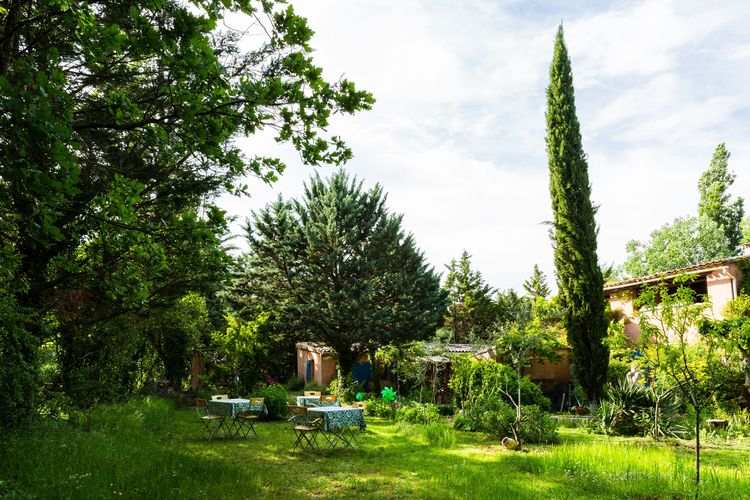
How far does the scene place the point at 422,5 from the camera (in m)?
5.50

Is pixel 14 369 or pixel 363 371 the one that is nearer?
pixel 14 369

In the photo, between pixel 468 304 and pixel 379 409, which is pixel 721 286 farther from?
pixel 468 304

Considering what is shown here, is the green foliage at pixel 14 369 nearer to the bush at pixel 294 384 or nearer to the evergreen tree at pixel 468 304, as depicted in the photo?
the bush at pixel 294 384

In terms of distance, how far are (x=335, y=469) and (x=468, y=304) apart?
31589 mm

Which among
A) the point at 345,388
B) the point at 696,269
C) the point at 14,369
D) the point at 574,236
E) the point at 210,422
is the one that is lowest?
the point at 345,388

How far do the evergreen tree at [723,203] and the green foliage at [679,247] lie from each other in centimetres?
82

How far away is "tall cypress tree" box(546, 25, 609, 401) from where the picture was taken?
1592 cm

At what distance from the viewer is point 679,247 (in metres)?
36.9

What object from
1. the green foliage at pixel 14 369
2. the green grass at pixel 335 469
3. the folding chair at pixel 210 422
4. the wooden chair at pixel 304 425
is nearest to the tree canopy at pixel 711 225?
the green grass at pixel 335 469

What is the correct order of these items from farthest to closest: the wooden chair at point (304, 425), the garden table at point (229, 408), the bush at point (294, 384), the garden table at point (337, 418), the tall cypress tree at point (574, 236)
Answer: the bush at point (294, 384) < the tall cypress tree at point (574, 236) < the garden table at point (229, 408) < the garden table at point (337, 418) < the wooden chair at point (304, 425)

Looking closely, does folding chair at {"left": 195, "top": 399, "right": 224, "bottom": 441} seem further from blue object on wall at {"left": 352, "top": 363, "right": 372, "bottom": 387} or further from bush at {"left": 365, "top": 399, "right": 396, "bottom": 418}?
blue object on wall at {"left": 352, "top": 363, "right": 372, "bottom": 387}

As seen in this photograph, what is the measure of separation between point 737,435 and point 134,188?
1409cm

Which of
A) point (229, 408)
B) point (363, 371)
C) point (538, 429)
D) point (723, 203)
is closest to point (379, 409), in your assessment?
point (229, 408)

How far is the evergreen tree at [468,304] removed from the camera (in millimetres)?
38344
